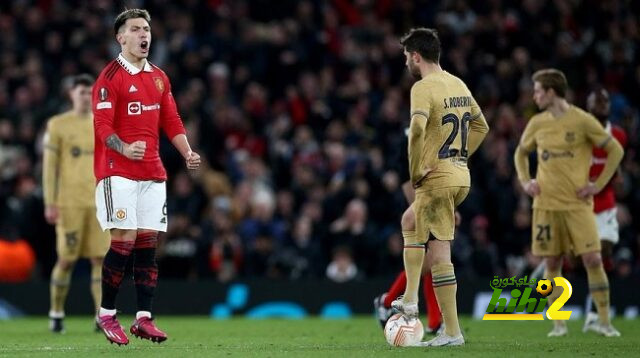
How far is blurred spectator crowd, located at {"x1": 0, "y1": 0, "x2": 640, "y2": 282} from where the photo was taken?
650 inches

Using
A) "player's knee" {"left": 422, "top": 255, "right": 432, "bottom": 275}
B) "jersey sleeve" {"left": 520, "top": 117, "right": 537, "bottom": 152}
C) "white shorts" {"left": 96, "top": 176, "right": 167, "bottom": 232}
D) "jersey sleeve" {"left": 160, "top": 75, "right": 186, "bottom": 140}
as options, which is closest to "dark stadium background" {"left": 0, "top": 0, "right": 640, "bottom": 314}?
"jersey sleeve" {"left": 520, "top": 117, "right": 537, "bottom": 152}

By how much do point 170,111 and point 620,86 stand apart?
37.6 feet

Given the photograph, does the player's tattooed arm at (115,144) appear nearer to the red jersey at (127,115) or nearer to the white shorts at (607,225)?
the red jersey at (127,115)

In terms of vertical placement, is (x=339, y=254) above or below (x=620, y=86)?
below

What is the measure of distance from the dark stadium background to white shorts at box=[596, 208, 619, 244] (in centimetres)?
252

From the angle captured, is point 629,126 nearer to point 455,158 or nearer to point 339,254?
point 339,254

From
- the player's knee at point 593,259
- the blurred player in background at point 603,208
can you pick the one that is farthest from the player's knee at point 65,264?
Result: the blurred player in background at point 603,208

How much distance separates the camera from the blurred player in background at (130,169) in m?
9.23

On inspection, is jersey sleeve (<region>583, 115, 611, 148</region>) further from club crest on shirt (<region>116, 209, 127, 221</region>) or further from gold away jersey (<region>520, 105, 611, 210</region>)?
club crest on shirt (<region>116, 209, 127, 221</region>)

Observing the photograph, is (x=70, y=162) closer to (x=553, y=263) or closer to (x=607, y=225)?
(x=553, y=263)

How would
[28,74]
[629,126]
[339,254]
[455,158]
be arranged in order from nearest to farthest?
1. [455,158]
2. [339,254]
3. [629,126]
4. [28,74]

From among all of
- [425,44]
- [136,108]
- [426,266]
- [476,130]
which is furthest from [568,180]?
[136,108]

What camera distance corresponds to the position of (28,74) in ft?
62.3

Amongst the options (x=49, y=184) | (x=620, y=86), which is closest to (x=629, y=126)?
(x=620, y=86)
